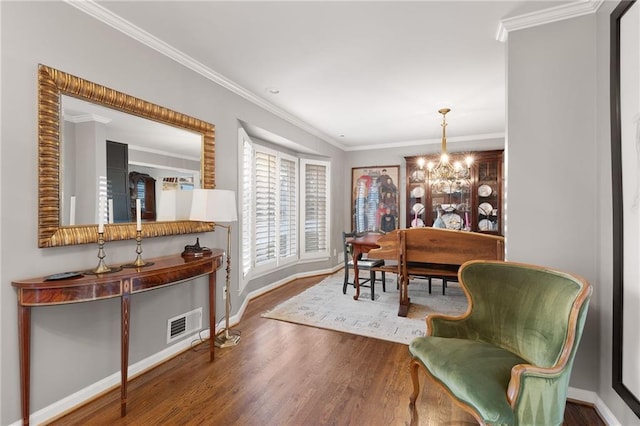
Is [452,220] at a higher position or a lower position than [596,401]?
higher

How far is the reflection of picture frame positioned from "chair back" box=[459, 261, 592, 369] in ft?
12.9

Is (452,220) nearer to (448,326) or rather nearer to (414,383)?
(448,326)

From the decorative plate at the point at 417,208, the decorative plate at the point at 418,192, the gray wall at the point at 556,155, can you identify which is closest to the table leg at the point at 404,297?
the gray wall at the point at 556,155

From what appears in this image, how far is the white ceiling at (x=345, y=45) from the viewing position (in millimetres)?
1876

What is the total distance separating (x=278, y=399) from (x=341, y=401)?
1.36 feet

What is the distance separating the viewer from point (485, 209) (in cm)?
497

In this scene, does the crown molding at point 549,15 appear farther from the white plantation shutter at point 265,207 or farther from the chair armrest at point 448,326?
the white plantation shutter at point 265,207

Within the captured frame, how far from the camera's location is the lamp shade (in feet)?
7.43

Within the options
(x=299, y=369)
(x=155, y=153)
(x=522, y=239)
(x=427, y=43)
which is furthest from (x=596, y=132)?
(x=155, y=153)

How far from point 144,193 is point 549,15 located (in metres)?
3.09

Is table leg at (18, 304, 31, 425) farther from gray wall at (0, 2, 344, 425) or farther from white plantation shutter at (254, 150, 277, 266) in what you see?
white plantation shutter at (254, 150, 277, 266)

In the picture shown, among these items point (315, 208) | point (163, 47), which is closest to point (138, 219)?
point (163, 47)

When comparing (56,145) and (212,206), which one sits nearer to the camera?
(56,145)

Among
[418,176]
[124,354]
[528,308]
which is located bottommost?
[124,354]
